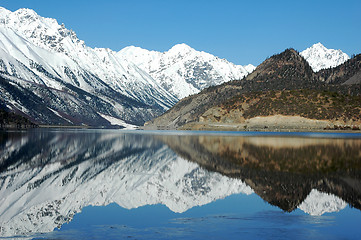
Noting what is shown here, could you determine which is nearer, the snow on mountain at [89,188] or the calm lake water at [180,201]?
the calm lake water at [180,201]

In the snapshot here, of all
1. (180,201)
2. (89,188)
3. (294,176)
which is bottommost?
(180,201)

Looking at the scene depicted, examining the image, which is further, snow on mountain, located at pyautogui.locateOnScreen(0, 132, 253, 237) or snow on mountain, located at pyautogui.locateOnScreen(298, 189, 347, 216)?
snow on mountain, located at pyautogui.locateOnScreen(298, 189, 347, 216)

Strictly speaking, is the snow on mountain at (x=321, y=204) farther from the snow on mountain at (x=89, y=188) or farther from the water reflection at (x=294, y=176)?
the snow on mountain at (x=89, y=188)

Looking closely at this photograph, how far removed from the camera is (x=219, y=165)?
185ft

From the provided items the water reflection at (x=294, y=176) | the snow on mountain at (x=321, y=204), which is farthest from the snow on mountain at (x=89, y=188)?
the snow on mountain at (x=321, y=204)

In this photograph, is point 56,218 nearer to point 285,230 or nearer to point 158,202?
point 158,202

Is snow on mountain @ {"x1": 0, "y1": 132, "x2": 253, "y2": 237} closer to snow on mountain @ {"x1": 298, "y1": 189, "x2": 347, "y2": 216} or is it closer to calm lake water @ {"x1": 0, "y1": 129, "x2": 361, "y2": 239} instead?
calm lake water @ {"x1": 0, "y1": 129, "x2": 361, "y2": 239}

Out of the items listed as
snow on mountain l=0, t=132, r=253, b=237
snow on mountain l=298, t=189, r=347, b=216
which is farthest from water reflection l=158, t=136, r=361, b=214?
snow on mountain l=0, t=132, r=253, b=237

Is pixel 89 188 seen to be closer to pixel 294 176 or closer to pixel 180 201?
pixel 180 201

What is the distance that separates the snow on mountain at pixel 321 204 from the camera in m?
29.3

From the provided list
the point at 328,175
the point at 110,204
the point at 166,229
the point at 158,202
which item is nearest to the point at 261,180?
the point at 328,175

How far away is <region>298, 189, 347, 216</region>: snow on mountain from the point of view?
2927 cm

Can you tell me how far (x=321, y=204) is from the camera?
102 feet

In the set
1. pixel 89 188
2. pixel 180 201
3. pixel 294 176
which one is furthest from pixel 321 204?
pixel 89 188
